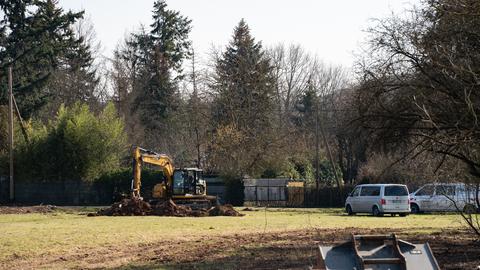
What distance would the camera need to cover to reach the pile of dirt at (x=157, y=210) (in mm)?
41656

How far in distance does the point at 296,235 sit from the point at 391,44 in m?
8.96

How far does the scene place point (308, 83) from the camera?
254 feet

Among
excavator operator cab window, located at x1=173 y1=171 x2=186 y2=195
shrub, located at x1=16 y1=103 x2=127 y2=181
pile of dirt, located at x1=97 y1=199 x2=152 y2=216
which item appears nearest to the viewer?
pile of dirt, located at x1=97 y1=199 x2=152 y2=216

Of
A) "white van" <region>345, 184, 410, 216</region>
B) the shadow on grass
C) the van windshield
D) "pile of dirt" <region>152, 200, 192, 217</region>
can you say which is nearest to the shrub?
"pile of dirt" <region>152, 200, 192, 217</region>

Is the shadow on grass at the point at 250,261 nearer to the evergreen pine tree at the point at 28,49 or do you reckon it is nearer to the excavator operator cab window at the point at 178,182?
the excavator operator cab window at the point at 178,182

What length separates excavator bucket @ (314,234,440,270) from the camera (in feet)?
31.1

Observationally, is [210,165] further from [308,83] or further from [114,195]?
[308,83]

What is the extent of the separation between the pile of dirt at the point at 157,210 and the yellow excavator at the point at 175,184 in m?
2.32

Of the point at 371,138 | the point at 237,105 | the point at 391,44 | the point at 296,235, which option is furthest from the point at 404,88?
the point at 237,105

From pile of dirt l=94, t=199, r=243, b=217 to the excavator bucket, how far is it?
Answer: 31334 millimetres

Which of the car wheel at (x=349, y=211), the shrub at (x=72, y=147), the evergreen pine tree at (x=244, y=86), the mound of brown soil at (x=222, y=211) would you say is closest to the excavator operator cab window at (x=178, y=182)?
the mound of brown soil at (x=222, y=211)

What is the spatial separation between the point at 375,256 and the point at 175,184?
3728cm

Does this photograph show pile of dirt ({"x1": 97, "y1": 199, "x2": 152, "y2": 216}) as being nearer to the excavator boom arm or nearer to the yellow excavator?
the yellow excavator

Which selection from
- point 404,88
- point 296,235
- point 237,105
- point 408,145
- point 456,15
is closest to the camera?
point 456,15
